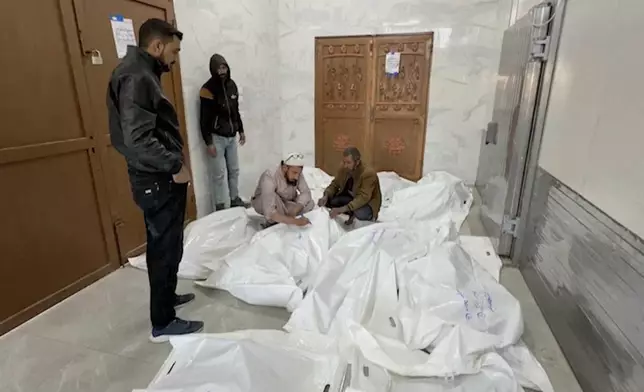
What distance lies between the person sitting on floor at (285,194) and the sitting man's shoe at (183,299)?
0.67 meters

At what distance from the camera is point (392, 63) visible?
4.50 meters

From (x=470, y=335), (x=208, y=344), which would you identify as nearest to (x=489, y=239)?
(x=470, y=335)

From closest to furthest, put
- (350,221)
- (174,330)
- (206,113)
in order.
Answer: (174,330) → (350,221) → (206,113)

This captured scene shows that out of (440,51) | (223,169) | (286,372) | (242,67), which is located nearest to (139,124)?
(286,372)

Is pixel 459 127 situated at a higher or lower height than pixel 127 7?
lower

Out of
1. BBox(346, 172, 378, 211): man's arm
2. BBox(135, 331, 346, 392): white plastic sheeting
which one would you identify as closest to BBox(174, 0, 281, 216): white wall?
BBox(346, 172, 378, 211): man's arm

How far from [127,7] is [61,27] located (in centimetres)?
55

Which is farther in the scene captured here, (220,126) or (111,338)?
(220,126)

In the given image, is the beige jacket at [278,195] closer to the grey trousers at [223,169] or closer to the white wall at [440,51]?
the grey trousers at [223,169]

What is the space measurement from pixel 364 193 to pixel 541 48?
145 centimetres

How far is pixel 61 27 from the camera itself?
2.12m

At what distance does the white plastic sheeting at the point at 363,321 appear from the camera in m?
1.43

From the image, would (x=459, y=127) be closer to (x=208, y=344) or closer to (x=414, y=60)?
(x=414, y=60)

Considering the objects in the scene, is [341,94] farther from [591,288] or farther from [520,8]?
[591,288]
